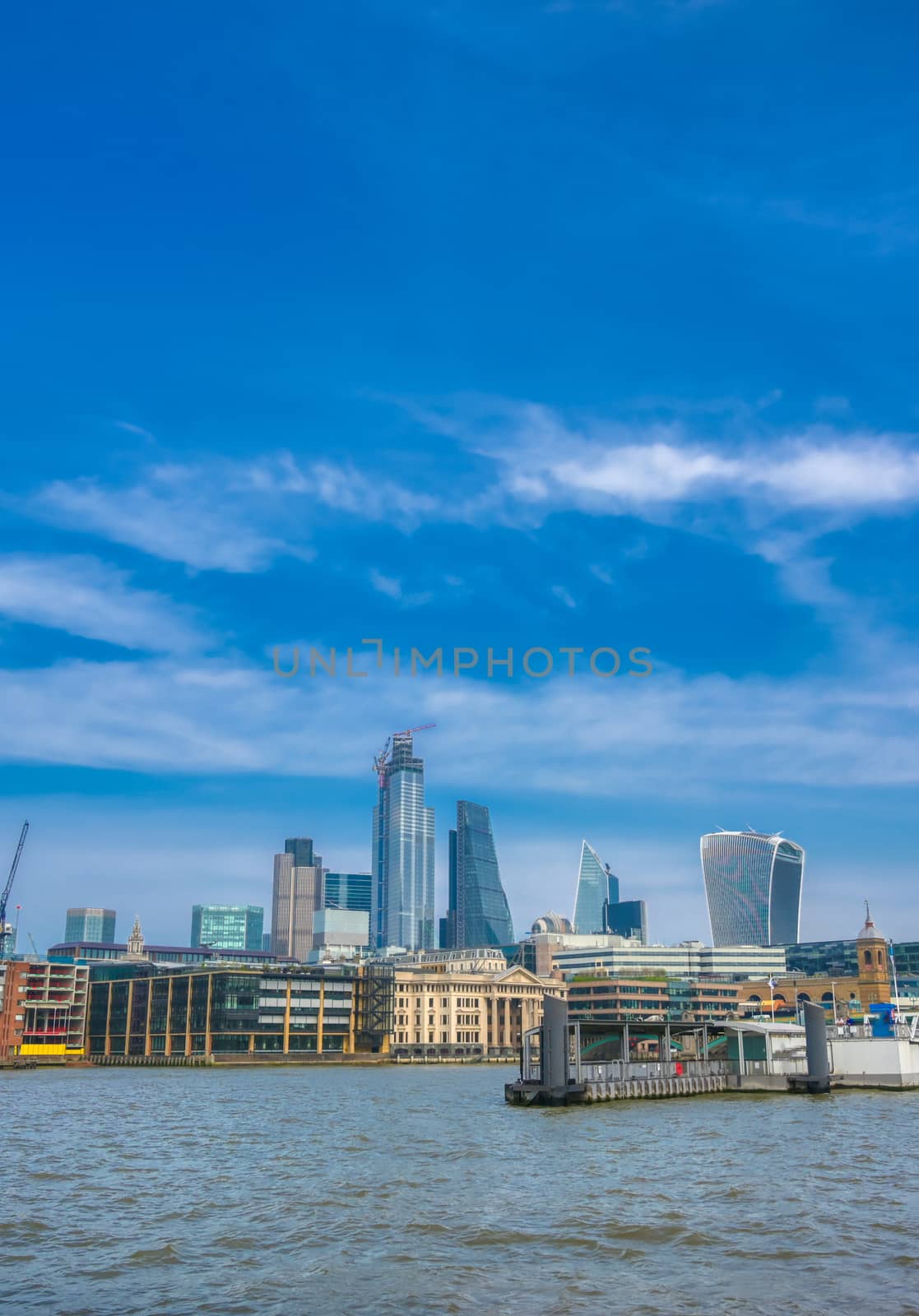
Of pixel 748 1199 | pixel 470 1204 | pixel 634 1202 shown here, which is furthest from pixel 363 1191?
pixel 748 1199

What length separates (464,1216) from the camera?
150 feet

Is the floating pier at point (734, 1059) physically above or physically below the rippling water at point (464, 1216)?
above

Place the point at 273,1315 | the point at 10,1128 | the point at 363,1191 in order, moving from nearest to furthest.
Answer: the point at 273,1315
the point at 363,1191
the point at 10,1128

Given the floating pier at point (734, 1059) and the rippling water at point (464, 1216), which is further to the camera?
the floating pier at point (734, 1059)

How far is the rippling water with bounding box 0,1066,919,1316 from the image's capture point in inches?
1339

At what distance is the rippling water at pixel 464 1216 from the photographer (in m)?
34.0

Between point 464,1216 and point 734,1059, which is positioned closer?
point 464,1216

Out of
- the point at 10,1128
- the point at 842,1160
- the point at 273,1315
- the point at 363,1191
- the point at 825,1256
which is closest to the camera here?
the point at 273,1315

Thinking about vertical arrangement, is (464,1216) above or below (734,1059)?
below

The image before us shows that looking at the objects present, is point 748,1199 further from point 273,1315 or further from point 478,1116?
point 478,1116

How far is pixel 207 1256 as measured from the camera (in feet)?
127

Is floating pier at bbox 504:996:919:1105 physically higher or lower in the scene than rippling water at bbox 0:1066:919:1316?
higher

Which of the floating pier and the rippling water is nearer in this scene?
the rippling water

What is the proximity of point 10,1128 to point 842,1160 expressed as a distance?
180ft
